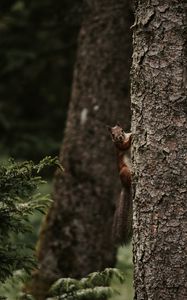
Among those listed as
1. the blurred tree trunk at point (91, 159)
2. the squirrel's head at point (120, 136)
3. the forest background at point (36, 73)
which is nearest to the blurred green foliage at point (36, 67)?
the forest background at point (36, 73)

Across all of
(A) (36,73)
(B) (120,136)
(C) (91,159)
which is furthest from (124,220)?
(A) (36,73)

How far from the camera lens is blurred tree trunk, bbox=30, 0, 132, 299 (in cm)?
601

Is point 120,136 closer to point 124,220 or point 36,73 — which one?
point 124,220

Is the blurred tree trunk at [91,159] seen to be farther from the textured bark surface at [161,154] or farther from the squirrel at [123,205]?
the textured bark surface at [161,154]

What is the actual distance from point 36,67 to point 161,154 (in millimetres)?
6171

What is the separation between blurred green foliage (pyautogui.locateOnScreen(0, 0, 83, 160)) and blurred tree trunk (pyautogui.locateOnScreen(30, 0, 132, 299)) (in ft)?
4.10

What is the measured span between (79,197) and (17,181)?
220 centimetres

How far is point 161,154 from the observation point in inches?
138

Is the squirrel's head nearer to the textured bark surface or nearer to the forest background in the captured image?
the textured bark surface

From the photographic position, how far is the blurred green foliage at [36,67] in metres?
8.34

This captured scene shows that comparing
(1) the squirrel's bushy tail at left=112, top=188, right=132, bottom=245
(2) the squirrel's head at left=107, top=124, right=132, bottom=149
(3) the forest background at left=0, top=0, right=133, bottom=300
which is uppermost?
(3) the forest background at left=0, top=0, right=133, bottom=300

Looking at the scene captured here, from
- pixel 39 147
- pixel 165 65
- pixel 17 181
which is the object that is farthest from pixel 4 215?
pixel 39 147

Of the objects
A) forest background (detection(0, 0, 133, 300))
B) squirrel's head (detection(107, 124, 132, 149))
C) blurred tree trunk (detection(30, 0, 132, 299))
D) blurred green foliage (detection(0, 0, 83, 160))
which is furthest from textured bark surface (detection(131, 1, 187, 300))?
blurred green foliage (detection(0, 0, 83, 160))

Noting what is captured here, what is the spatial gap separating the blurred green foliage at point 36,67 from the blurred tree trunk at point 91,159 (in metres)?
1.25
